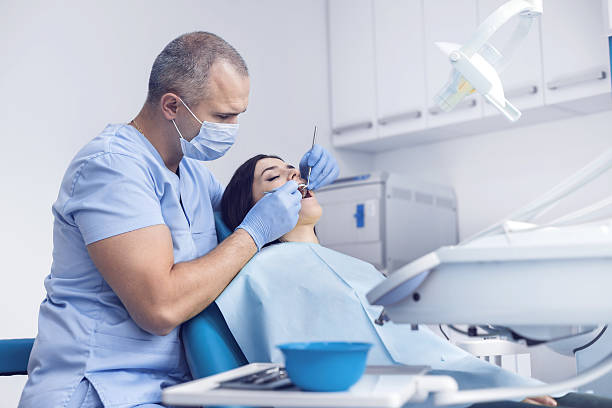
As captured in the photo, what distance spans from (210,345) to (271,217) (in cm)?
35

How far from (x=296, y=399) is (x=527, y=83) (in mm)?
2486

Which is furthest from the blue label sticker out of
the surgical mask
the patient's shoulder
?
the surgical mask

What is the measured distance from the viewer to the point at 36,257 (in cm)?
254

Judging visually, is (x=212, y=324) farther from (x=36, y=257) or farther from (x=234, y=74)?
(x=36, y=257)

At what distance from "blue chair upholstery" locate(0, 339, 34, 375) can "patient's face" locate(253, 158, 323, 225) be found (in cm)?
73

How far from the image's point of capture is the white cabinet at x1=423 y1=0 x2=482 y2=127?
3.04 metres

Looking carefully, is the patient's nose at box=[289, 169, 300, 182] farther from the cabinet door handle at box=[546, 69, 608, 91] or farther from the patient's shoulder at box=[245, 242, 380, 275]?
the cabinet door handle at box=[546, 69, 608, 91]

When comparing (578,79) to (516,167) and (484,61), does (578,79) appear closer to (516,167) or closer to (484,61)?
(516,167)

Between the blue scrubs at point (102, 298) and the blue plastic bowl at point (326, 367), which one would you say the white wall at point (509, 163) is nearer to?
the blue scrubs at point (102, 298)

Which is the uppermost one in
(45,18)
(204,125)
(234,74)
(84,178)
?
(45,18)

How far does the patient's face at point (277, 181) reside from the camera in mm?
1863

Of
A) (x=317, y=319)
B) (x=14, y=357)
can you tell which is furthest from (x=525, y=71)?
(x=14, y=357)

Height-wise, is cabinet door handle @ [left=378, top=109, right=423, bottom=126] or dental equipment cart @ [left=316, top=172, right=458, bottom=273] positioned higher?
cabinet door handle @ [left=378, top=109, right=423, bottom=126]

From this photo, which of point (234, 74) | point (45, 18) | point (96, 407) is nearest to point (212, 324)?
point (96, 407)
